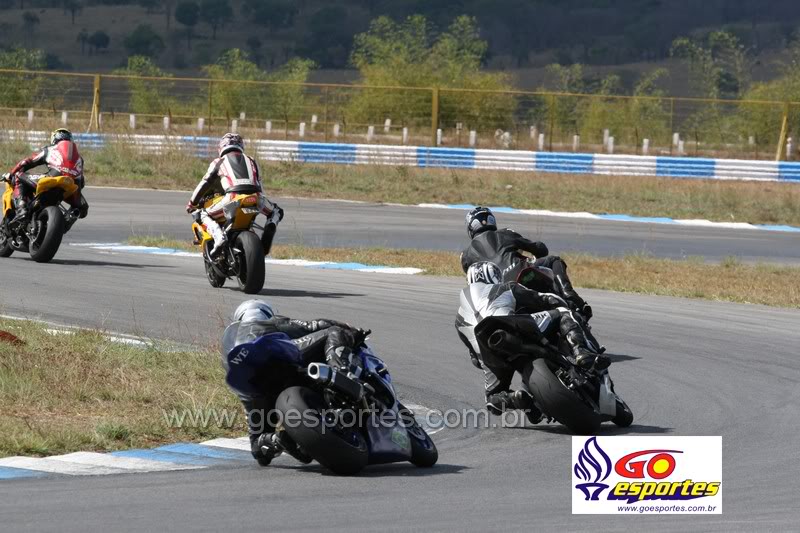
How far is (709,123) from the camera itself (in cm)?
4400

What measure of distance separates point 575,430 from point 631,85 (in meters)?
126

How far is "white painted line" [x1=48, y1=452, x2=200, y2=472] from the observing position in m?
6.84

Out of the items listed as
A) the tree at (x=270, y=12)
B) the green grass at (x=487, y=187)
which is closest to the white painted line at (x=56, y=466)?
the green grass at (x=487, y=187)

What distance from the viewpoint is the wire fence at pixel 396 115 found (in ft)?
121

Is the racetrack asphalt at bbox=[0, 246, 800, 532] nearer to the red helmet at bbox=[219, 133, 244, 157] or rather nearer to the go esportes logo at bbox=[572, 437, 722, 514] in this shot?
the go esportes logo at bbox=[572, 437, 722, 514]

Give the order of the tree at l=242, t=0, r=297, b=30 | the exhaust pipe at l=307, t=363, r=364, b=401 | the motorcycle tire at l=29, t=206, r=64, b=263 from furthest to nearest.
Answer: the tree at l=242, t=0, r=297, b=30 → the motorcycle tire at l=29, t=206, r=64, b=263 → the exhaust pipe at l=307, t=363, r=364, b=401

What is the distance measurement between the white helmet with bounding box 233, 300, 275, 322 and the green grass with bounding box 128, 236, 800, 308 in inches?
371

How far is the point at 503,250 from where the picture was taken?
9914mm

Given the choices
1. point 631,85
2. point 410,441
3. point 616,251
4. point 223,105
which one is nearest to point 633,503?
point 410,441

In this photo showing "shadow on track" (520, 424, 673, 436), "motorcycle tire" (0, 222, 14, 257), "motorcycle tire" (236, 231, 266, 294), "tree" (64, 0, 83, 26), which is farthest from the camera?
"tree" (64, 0, 83, 26)

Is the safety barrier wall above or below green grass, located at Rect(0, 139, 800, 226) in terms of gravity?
above

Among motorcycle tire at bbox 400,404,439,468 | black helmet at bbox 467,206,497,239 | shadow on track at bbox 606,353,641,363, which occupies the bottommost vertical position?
→ shadow on track at bbox 606,353,641,363

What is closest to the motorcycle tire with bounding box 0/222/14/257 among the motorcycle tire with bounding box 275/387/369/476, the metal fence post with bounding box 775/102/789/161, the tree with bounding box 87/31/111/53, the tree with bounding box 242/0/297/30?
the motorcycle tire with bounding box 275/387/369/476

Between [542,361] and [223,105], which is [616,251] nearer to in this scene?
[542,361]
